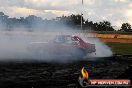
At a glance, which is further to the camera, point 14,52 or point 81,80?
point 14,52

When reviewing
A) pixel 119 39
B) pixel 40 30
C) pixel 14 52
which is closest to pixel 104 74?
pixel 14 52

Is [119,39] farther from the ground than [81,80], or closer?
closer

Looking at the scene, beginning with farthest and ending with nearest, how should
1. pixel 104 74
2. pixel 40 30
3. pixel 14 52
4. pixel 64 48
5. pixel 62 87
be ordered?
pixel 40 30
pixel 14 52
pixel 64 48
pixel 104 74
pixel 62 87

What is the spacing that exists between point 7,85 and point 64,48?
36.2ft

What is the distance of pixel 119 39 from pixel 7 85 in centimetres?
4281

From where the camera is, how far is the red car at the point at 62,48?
21391 millimetres

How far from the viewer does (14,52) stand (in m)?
24.0

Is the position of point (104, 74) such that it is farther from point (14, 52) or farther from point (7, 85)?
point (14, 52)

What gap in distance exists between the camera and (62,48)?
70.8ft


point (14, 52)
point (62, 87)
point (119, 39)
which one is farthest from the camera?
point (119, 39)

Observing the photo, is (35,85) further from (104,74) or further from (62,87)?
(104,74)

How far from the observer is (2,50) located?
2422cm

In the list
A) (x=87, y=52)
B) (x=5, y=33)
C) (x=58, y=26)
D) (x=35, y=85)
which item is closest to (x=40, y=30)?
(x=58, y=26)

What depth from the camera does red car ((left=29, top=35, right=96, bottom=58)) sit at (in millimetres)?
21391
